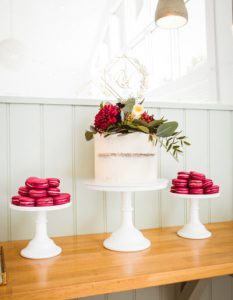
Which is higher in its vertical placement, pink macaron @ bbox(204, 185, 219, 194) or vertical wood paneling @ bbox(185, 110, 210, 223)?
vertical wood paneling @ bbox(185, 110, 210, 223)

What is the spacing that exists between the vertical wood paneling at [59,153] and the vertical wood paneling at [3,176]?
128 millimetres

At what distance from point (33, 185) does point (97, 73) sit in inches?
28.1

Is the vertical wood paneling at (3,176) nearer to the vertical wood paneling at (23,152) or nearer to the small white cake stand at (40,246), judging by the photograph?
the vertical wood paneling at (23,152)

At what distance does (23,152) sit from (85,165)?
221mm

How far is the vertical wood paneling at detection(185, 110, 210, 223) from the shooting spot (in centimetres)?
128

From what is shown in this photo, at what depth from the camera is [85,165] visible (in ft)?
3.73

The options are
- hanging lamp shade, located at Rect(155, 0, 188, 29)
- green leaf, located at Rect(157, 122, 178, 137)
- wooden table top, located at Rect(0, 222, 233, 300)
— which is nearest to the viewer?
wooden table top, located at Rect(0, 222, 233, 300)

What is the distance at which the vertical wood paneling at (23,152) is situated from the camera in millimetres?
1055

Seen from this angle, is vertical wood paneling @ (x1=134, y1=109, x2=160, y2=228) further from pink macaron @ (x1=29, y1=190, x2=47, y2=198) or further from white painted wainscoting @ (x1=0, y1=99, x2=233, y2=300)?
pink macaron @ (x1=29, y1=190, x2=47, y2=198)

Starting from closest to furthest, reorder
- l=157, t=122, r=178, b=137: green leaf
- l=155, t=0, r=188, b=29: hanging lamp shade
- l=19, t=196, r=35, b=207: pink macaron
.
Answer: l=19, t=196, r=35, b=207: pink macaron → l=157, t=122, r=178, b=137: green leaf → l=155, t=0, r=188, b=29: hanging lamp shade

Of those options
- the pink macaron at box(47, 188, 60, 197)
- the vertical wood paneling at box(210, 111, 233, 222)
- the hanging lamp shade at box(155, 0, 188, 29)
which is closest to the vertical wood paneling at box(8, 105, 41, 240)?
the pink macaron at box(47, 188, 60, 197)

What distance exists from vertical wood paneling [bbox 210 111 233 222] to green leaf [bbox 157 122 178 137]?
0.45 m

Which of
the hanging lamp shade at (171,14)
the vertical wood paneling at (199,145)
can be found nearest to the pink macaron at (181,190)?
the vertical wood paneling at (199,145)

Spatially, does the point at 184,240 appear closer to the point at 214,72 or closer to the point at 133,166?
the point at 133,166
